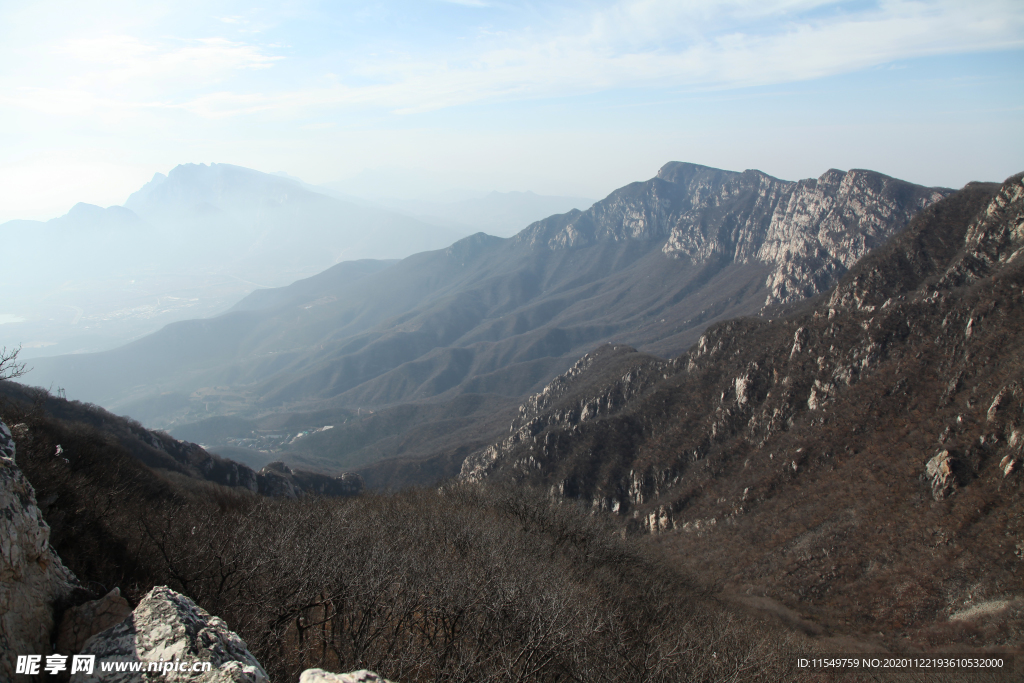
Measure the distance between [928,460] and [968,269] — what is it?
138ft

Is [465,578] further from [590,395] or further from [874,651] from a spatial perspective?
[590,395]

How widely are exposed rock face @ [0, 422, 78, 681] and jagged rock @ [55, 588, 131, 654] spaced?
309mm

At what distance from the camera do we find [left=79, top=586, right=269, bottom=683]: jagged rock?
36.6 feet

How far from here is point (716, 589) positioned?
50.6 metres

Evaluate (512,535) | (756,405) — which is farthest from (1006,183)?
(512,535)

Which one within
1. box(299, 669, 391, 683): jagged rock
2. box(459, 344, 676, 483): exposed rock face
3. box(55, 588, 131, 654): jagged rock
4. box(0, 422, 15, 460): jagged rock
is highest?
box(0, 422, 15, 460): jagged rock

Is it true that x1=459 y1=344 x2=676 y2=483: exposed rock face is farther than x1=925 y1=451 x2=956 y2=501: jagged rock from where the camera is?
Yes

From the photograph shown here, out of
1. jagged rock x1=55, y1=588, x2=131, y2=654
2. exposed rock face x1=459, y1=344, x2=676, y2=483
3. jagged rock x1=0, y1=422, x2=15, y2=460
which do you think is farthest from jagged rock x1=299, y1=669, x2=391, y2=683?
exposed rock face x1=459, y1=344, x2=676, y2=483

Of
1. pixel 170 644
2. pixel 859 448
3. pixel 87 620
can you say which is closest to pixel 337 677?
pixel 170 644

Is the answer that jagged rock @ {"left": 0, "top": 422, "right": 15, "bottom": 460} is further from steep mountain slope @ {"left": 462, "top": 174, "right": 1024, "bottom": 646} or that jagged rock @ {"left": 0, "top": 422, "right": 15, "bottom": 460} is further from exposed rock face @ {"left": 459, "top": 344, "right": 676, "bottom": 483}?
exposed rock face @ {"left": 459, "top": 344, "right": 676, "bottom": 483}

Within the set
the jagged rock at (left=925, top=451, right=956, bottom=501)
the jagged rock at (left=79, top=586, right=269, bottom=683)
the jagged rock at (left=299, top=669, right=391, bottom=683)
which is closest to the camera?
the jagged rock at (left=299, top=669, right=391, bottom=683)

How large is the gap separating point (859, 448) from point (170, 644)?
7354cm

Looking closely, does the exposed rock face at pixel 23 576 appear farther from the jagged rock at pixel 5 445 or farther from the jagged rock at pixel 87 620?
the jagged rock at pixel 87 620

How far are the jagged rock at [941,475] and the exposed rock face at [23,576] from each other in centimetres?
6445
